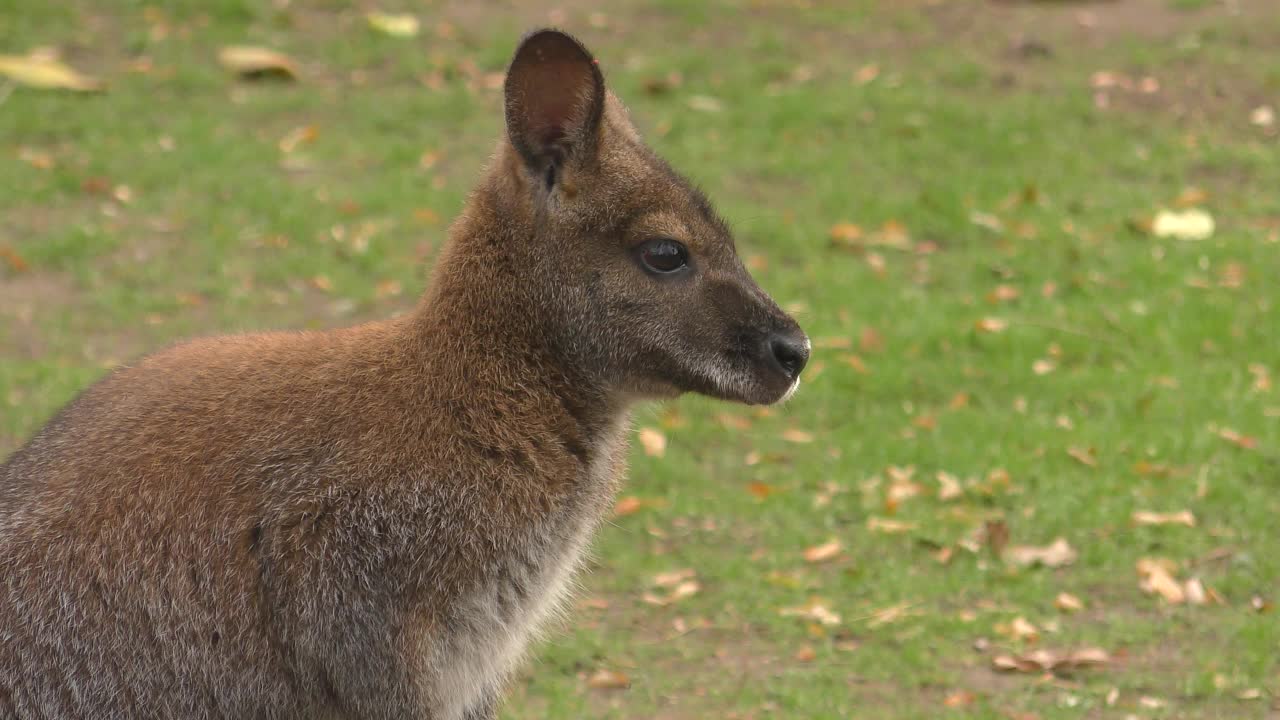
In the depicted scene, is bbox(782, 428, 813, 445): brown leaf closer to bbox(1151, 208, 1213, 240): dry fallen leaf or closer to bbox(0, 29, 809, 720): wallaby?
bbox(1151, 208, 1213, 240): dry fallen leaf

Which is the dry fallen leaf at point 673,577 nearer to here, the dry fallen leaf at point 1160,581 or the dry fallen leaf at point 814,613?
the dry fallen leaf at point 814,613

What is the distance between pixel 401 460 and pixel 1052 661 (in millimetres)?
2648

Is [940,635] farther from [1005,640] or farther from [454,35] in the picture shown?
[454,35]

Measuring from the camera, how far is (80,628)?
3.96 m

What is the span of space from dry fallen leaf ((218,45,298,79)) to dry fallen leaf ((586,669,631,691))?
23.1ft

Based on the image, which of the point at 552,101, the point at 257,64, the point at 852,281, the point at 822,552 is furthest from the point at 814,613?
the point at 257,64

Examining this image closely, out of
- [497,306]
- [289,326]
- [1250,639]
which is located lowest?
[289,326]

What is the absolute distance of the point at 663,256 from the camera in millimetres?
4285

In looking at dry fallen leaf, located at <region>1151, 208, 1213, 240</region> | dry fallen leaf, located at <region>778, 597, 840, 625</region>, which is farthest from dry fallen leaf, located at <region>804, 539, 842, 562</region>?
dry fallen leaf, located at <region>1151, 208, 1213, 240</region>

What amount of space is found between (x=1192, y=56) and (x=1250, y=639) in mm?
7017

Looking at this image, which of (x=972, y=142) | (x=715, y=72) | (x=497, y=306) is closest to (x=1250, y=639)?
(x=497, y=306)

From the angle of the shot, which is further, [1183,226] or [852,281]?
[1183,226]

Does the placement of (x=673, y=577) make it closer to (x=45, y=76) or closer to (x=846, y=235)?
(x=846, y=235)

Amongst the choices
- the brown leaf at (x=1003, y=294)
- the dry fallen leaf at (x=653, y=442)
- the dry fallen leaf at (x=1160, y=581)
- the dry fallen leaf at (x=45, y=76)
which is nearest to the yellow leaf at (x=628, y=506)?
the dry fallen leaf at (x=653, y=442)
